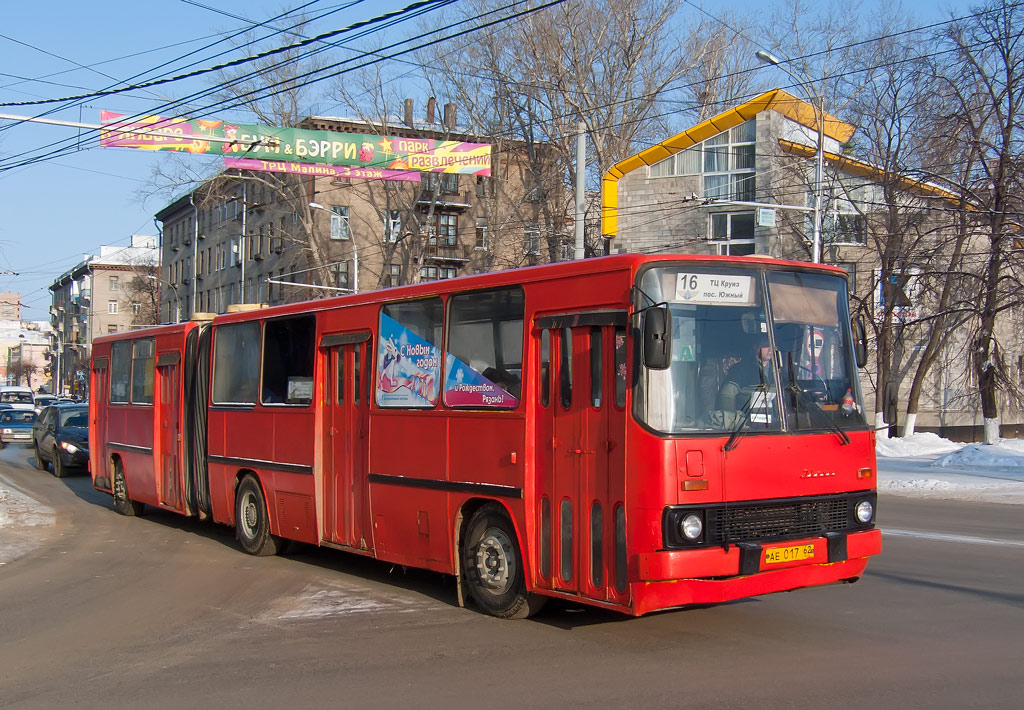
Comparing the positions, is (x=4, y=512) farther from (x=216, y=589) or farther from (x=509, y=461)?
(x=509, y=461)

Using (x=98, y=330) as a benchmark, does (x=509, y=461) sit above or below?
below

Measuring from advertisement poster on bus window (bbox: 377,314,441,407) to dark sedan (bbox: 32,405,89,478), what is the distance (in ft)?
57.4

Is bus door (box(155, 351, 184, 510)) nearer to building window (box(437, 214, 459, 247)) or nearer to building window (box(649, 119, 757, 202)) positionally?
building window (box(649, 119, 757, 202))

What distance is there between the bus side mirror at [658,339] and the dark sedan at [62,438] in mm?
21447

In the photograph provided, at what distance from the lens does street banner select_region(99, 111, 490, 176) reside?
66.8 feet

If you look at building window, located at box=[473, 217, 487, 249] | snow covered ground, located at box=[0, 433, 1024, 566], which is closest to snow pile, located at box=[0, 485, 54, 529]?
snow covered ground, located at box=[0, 433, 1024, 566]

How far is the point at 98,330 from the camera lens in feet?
367

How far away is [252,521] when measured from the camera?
12.9m

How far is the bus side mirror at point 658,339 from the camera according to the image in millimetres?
6969

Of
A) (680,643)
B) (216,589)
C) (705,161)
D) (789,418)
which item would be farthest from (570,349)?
(705,161)

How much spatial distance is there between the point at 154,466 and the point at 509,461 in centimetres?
909

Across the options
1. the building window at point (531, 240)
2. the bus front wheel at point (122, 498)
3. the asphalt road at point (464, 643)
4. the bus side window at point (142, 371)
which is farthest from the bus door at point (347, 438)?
the building window at point (531, 240)

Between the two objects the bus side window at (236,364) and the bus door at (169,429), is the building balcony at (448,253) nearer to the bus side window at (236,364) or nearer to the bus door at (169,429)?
the bus door at (169,429)

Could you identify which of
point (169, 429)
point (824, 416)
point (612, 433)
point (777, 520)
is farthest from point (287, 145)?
point (777, 520)
